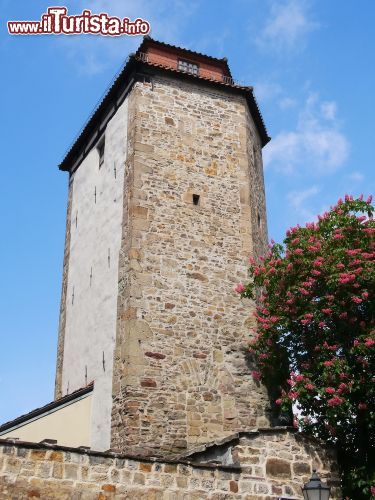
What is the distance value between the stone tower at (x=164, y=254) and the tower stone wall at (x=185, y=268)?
3cm

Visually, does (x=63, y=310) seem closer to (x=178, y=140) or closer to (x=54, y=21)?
(x=178, y=140)

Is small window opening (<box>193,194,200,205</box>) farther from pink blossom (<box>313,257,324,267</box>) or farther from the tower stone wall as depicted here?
pink blossom (<box>313,257,324,267</box>)

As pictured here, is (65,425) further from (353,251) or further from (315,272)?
(353,251)

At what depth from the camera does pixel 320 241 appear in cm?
1180

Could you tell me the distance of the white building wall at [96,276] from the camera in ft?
42.7

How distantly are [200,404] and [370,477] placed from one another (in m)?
3.58

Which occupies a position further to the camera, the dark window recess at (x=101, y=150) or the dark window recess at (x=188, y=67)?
the dark window recess at (x=188, y=67)

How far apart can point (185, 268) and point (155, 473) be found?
5814mm

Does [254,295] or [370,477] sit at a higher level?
[254,295]

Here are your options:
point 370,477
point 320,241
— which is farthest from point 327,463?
point 320,241

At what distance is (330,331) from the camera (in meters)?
11.2

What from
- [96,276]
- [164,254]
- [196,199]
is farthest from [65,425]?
[196,199]

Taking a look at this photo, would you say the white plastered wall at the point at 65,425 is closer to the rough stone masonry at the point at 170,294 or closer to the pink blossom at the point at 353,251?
the rough stone masonry at the point at 170,294

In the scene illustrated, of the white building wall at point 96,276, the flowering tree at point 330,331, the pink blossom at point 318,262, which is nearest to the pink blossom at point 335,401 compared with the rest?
the flowering tree at point 330,331
